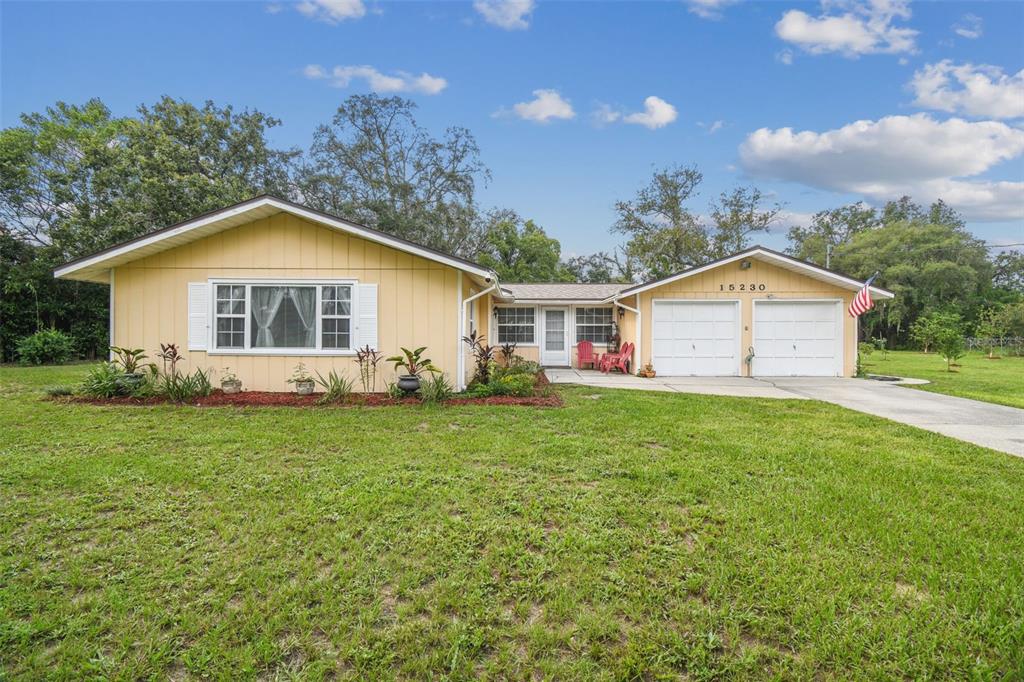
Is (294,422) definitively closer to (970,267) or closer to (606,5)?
(606,5)

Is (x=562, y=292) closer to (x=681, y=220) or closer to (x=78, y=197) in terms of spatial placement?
(x=681, y=220)

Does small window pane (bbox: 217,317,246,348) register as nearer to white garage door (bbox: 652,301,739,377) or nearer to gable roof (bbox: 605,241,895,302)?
gable roof (bbox: 605,241,895,302)

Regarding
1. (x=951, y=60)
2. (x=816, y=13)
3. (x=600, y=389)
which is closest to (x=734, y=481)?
(x=600, y=389)

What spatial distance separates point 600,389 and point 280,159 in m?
23.1

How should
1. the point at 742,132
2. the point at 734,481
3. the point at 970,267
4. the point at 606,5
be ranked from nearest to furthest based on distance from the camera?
the point at 734,481, the point at 606,5, the point at 742,132, the point at 970,267

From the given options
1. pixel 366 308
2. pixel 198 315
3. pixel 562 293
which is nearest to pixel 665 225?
pixel 562 293

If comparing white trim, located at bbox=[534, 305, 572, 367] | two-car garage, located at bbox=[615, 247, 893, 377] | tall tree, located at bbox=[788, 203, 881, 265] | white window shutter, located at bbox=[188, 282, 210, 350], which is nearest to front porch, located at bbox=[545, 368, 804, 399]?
two-car garage, located at bbox=[615, 247, 893, 377]

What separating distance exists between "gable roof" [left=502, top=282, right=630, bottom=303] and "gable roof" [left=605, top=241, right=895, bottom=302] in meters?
2.80

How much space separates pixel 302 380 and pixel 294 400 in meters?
0.59

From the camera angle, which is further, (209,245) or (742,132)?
(742,132)

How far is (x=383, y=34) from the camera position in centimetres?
1326

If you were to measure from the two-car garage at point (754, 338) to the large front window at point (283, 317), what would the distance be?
810 centimetres

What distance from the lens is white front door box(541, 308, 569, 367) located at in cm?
1574

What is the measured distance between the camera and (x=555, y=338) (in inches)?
622
